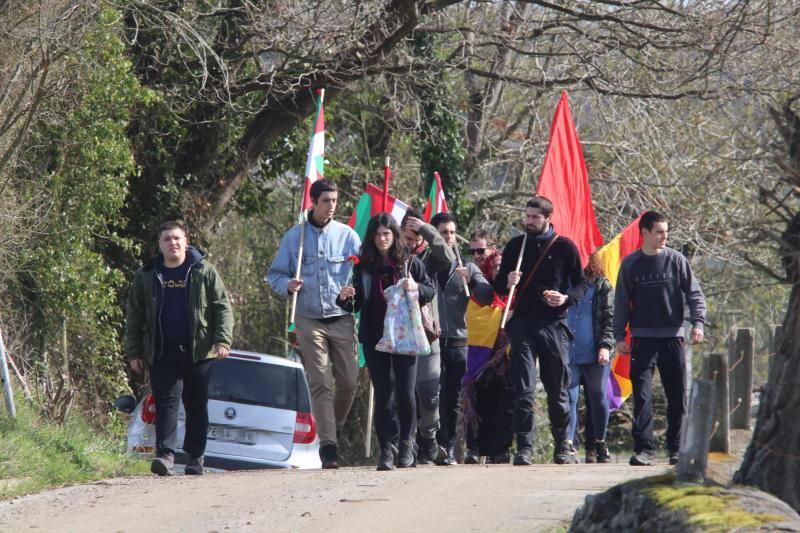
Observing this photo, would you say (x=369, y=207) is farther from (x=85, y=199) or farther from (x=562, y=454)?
(x=562, y=454)

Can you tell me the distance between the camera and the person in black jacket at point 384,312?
10.1 meters

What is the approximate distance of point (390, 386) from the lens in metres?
10.1

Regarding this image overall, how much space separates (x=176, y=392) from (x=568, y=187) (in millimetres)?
4726

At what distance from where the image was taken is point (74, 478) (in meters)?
9.77

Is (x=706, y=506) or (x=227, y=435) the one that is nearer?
(x=706, y=506)

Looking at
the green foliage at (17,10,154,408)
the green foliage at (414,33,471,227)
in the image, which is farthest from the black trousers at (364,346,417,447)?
the green foliage at (414,33,471,227)

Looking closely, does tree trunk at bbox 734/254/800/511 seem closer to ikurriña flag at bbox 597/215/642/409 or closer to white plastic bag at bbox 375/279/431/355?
white plastic bag at bbox 375/279/431/355

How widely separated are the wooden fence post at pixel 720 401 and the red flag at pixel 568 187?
215 inches

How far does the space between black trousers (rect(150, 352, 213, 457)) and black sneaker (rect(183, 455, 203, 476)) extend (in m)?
0.18

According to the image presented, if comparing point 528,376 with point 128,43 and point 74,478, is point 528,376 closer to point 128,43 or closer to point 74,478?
point 74,478

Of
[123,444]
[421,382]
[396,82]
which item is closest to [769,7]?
[396,82]

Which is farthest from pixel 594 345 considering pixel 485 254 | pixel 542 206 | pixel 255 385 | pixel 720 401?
pixel 720 401

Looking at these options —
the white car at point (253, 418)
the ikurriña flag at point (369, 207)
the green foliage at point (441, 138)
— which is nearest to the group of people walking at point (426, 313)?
the white car at point (253, 418)

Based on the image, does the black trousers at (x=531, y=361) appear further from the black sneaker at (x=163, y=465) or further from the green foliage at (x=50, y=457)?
the green foliage at (x=50, y=457)
